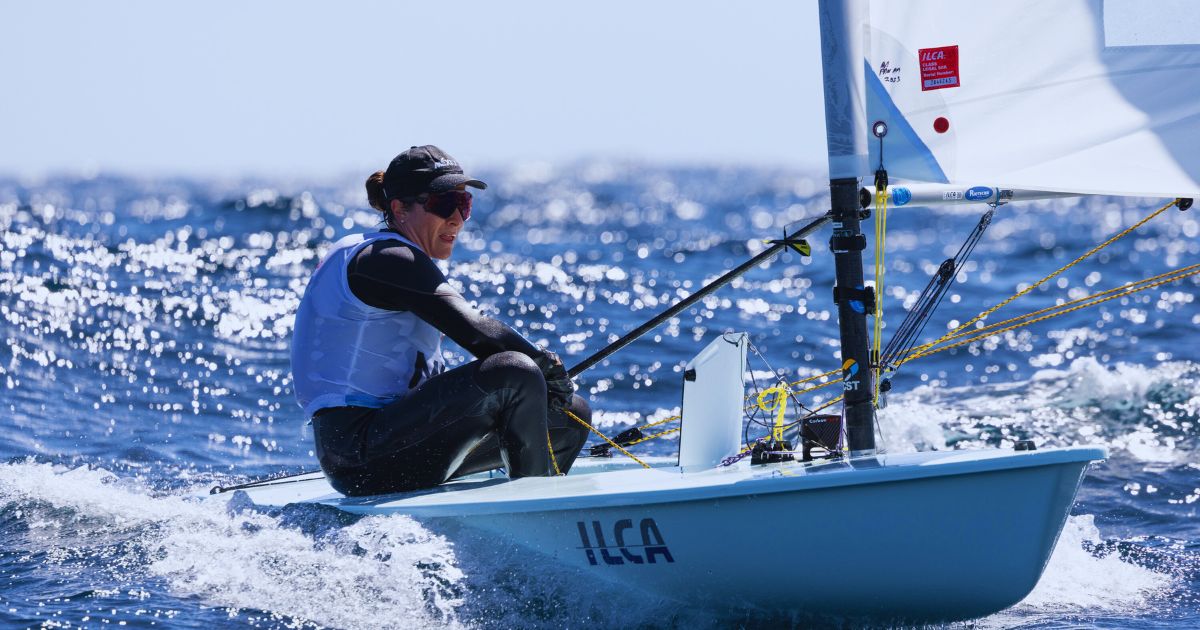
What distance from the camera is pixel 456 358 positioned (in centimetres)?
803

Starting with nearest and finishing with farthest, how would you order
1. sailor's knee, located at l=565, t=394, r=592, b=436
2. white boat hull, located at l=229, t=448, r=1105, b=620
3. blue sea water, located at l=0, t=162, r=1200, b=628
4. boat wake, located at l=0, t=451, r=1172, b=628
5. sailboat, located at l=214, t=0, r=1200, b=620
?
white boat hull, located at l=229, t=448, r=1105, b=620, sailboat, located at l=214, t=0, r=1200, b=620, boat wake, located at l=0, t=451, r=1172, b=628, blue sea water, located at l=0, t=162, r=1200, b=628, sailor's knee, located at l=565, t=394, r=592, b=436

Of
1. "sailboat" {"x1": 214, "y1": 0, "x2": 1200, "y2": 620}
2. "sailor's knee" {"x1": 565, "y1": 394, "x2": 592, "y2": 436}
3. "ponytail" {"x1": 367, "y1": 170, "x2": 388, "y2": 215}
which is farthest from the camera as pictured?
"sailor's knee" {"x1": 565, "y1": 394, "x2": 592, "y2": 436}

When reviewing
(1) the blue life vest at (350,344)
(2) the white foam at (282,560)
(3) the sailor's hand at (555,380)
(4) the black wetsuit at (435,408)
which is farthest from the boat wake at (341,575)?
(3) the sailor's hand at (555,380)

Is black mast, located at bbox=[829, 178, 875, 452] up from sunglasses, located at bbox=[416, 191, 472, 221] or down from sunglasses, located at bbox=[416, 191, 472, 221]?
down

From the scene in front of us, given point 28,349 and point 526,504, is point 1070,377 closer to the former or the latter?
point 526,504

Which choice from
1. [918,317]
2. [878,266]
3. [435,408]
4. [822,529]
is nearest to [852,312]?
[878,266]

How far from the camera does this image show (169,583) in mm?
3797

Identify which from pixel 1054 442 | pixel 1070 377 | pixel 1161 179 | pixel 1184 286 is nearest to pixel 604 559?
pixel 1161 179

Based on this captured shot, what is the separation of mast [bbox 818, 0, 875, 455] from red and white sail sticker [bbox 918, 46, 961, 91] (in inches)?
6.6

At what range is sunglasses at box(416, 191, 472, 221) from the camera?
12.2 feet

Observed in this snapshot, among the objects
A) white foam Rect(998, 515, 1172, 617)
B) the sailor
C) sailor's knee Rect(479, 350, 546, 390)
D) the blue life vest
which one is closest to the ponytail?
the sailor

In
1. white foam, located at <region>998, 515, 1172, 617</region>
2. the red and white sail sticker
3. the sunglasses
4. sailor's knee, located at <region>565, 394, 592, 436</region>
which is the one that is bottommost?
white foam, located at <region>998, 515, 1172, 617</region>

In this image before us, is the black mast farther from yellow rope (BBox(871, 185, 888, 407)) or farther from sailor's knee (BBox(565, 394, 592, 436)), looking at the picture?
sailor's knee (BBox(565, 394, 592, 436))

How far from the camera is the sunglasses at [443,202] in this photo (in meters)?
3.71
